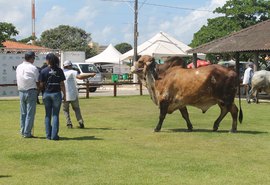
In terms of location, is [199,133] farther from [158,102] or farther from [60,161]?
[60,161]

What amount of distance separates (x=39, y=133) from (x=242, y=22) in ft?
110

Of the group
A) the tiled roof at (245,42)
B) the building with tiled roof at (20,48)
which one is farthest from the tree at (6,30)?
the tiled roof at (245,42)

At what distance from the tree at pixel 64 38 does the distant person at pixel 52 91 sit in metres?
75.6

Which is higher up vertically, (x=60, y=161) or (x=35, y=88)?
(x=35, y=88)

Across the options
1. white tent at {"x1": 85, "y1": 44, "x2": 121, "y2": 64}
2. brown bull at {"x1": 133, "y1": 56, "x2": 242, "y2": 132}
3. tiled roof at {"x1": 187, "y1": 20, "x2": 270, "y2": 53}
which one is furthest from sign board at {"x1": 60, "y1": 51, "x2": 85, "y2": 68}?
brown bull at {"x1": 133, "y1": 56, "x2": 242, "y2": 132}

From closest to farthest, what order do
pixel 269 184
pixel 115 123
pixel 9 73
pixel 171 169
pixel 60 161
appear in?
pixel 269 184 → pixel 171 169 → pixel 60 161 → pixel 115 123 → pixel 9 73

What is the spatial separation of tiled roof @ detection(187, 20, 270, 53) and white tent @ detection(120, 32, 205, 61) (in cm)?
1116

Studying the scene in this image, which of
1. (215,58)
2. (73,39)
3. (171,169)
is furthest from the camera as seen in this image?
(73,39)

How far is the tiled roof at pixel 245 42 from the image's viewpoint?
2467 cm

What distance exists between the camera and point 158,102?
12.5 meters

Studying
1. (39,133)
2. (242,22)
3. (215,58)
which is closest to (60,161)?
(39,133)

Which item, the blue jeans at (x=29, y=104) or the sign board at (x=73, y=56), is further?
the sign board at (x=73, y=56)

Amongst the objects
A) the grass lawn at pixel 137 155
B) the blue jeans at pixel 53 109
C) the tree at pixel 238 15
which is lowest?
the grass lawn at pixel 137 155

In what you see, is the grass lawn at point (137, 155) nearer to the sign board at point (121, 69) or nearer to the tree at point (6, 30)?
the tree at point (6, 30)
